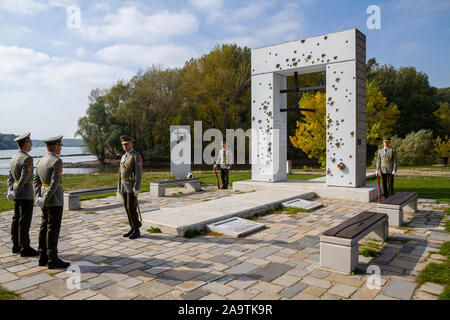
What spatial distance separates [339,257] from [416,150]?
2468cm

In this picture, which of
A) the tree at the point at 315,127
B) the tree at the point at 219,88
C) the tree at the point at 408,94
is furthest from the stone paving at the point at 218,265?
the tree at the point at 408,94

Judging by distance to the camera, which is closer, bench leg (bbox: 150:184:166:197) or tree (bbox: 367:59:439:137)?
bench leg (bbox: 150:184:166:197)

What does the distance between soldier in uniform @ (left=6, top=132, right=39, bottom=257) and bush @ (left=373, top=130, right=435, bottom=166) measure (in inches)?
1015

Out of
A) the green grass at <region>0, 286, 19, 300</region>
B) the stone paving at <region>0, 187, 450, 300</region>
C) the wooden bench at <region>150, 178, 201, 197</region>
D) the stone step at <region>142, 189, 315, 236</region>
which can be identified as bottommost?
the stone paving at <region>0, 187, 450, 300</region>

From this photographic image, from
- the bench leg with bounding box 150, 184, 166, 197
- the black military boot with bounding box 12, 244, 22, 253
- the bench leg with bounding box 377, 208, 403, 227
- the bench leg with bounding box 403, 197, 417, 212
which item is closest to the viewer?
the black military boot with bounding box 12, 244, 22, 253

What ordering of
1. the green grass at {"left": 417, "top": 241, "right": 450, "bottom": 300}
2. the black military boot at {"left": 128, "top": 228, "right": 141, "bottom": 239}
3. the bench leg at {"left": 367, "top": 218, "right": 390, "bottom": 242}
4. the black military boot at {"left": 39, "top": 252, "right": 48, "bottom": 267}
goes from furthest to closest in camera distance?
the black military boot at {"left": 128, "top": 228, "right": 141, "bottom": 239}, the bench leg at {"left": 367, "top": 218, "right": 390, "bottom": 242}, the black military boot at {"left": 39, "top": 252, "right": 48, "bottom": 267}, the green grass at {"left": 417, "top": 241, "right": 450, "bottom": 300}

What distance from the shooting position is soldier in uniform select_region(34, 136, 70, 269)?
4.31m

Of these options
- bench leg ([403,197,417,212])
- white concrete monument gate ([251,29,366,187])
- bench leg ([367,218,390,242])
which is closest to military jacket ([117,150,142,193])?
bench leg ([367,218,390,242])

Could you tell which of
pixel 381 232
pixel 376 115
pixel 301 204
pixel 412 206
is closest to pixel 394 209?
pixel 381 232

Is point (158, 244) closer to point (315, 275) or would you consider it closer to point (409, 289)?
point (315, 275)

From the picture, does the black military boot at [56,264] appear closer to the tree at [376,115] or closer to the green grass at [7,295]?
the green grass at [7,295]

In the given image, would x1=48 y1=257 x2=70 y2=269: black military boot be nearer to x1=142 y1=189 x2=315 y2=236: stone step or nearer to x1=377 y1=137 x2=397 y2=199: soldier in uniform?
x1=142 y1=189 x2=315 y2=236: stone step

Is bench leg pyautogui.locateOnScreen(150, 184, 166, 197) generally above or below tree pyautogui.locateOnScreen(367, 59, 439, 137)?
below
